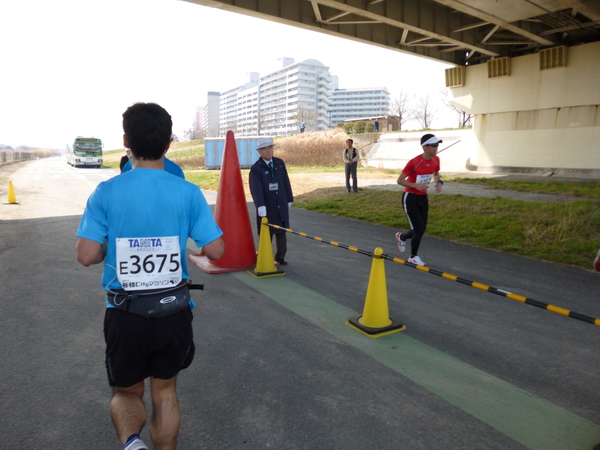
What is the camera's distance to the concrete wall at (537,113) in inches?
771

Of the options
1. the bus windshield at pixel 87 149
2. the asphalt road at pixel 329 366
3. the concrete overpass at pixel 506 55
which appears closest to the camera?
the asphalt road at pixel 329 366

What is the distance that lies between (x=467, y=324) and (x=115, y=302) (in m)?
3.72

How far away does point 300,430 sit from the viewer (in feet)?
8.53

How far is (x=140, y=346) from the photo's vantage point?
6.19 ft

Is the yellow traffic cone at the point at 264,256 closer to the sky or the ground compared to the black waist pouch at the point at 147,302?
closer to the ground

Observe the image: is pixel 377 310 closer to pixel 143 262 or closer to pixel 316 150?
pixel 143 262

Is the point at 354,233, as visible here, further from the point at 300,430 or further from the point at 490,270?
the point at 300,430

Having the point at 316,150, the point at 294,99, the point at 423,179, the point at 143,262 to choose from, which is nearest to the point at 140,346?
the point at 143,262

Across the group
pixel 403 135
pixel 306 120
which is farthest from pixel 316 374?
pixel 306 120

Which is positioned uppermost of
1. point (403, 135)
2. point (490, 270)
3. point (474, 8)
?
point (474, 8)

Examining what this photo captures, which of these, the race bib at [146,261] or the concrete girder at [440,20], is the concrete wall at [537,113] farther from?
the race bib at [146,261]

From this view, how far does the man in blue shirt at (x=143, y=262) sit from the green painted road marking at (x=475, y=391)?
6.86 feet

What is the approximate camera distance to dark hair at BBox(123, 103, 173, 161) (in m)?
1.89

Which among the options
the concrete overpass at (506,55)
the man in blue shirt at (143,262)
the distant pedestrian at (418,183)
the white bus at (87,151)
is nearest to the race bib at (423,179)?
the distant pedestrian at (418,183)
